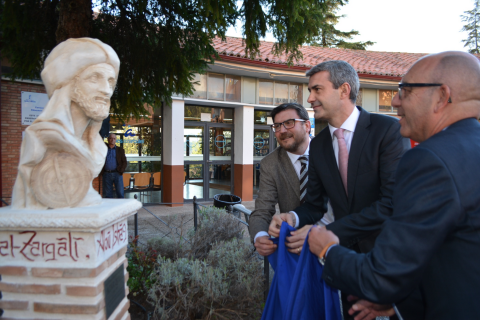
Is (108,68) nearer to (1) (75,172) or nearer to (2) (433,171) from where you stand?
(1) (75,172)

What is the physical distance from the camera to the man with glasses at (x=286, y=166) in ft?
9.16

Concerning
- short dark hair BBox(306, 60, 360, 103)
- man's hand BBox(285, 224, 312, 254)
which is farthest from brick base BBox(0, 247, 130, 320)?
short dark hair BBox(306, 60, 360, 103)

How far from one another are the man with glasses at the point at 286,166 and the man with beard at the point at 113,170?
6460 millimetres

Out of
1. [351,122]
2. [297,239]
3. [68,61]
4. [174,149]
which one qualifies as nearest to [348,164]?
[351,122]

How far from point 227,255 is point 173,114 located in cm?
694

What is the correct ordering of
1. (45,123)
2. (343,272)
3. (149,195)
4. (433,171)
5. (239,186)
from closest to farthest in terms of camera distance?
1. (433,171)
2. (343,272)
3. (45,123)
4. (149,195)
5. (239,186)

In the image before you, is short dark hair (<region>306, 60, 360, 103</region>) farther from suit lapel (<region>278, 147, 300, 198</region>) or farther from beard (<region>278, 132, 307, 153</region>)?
suit lapel (<region>278, 147, 300, 198</region>)

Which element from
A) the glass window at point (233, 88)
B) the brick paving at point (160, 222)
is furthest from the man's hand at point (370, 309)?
the glass window at point (233, 88)

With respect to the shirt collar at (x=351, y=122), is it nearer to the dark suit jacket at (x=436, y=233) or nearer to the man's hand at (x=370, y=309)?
the dark suit jacket at (x=436, y=233)

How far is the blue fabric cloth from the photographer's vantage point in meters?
8.15

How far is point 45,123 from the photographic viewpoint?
188 centimetres

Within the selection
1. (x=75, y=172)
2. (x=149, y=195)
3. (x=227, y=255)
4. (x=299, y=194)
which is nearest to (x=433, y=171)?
(x=299, y=194)

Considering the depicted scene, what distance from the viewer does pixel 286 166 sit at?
2836mm

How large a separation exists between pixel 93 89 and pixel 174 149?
7.68 meters
